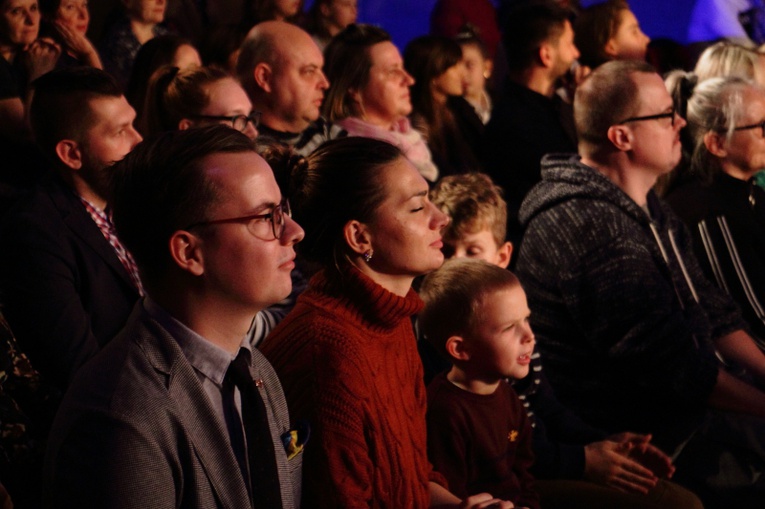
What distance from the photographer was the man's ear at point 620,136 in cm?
353

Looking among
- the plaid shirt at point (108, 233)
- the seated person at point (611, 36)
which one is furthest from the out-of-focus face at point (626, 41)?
the plaid shirt at point (108, 233)

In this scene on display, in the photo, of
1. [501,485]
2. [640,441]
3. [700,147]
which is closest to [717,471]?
[640,441]

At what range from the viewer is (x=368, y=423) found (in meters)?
2.15

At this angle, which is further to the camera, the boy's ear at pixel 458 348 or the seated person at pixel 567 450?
the seated person at pixel 567 450

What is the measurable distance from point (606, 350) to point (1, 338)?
178 cm

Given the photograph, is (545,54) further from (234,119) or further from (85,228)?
(85,228)

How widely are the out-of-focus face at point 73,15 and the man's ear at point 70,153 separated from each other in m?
1.77

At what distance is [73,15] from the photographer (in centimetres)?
453

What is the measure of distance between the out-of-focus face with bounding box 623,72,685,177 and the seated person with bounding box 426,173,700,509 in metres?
0.68

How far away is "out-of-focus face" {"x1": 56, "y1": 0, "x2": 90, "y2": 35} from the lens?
14.8ft

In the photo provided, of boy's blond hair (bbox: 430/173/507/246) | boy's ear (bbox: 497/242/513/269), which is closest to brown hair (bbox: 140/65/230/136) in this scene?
boy's blond hair (bbox: 430/173/507/246)

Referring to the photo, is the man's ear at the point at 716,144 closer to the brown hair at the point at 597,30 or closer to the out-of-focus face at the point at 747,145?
the out-of-focus face at the point at 747,145

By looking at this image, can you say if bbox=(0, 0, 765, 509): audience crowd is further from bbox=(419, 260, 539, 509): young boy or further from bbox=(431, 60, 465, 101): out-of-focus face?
bbox=(431, 60, 465, 101): out-of-focus face

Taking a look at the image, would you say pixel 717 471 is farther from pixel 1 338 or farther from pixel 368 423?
pixel 1 338
